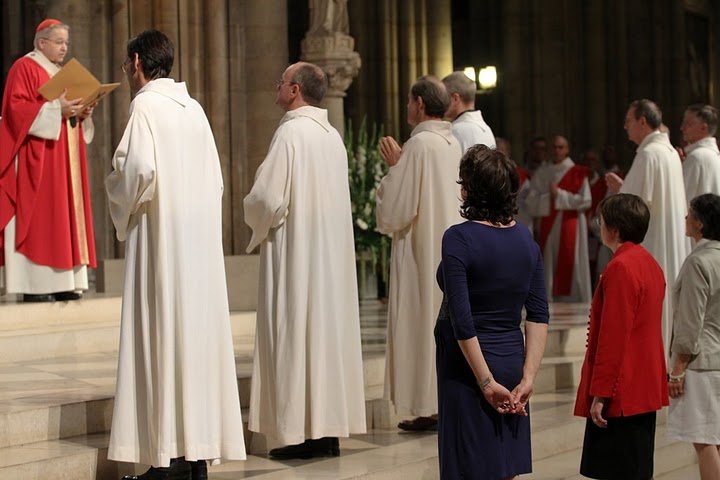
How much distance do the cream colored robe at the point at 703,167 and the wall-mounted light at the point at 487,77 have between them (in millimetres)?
7881

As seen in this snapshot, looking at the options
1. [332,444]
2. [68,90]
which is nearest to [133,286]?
[332,444]

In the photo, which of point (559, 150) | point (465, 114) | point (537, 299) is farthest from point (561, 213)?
point (537, 299)

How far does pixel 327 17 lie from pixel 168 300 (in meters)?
6.31

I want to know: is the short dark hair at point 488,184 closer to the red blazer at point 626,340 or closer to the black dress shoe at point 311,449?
the red blazer at point 626,340

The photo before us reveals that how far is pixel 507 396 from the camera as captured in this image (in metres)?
4.72

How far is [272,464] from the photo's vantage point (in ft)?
22.3

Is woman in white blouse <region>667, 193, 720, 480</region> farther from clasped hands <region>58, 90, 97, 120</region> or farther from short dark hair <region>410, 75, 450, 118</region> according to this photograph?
clasped hands <region>58, 90, 97, 120</region>

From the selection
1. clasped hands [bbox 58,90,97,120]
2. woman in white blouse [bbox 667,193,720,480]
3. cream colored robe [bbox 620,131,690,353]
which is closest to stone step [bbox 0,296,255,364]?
clasped hands [bbox 58,90,97,120]

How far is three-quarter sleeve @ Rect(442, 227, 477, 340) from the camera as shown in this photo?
469cm

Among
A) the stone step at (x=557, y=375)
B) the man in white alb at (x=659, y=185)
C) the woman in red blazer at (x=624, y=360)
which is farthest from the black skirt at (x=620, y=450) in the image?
the man in white alb at (x=659, y=185)

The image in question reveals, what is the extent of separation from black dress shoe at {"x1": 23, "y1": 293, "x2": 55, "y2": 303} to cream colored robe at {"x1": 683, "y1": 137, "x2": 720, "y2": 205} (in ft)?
15.3

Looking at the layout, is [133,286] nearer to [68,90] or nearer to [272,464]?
[272,464]

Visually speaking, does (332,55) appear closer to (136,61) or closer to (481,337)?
(136,61)

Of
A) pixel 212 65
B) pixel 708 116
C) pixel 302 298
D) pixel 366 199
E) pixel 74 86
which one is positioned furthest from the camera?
pixel 366 199
